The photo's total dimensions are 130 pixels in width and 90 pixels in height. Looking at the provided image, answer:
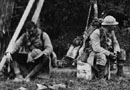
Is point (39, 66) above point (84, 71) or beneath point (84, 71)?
above

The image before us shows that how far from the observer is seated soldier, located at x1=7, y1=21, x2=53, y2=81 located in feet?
27.5

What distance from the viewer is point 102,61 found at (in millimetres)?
8352

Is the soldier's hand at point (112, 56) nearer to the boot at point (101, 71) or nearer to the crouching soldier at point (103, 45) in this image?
the crouching soldier at point (103, 45)

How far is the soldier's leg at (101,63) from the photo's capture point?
27.4 ft

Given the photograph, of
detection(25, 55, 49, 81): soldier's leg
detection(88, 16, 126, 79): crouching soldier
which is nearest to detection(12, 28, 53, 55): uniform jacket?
detection(25, 55, 49, 81): soldier's leg

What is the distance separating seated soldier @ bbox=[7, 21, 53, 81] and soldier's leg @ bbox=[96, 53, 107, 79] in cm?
103

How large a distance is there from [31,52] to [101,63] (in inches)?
60.6

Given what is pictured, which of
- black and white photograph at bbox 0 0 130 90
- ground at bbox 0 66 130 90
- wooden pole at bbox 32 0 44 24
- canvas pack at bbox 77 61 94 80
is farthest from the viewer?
wooden pole at bbox 32 0 44 24

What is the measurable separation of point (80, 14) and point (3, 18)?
3.56 meters

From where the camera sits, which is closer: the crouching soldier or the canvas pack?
the crouching soldier

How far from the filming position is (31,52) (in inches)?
337

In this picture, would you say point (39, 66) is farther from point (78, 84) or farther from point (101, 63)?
point (101, 63)

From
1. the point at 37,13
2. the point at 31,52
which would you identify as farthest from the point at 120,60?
the point at 37,13

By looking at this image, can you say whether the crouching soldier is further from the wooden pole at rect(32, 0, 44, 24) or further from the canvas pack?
the wooden pole at rect(32, 0, 44, 24)
